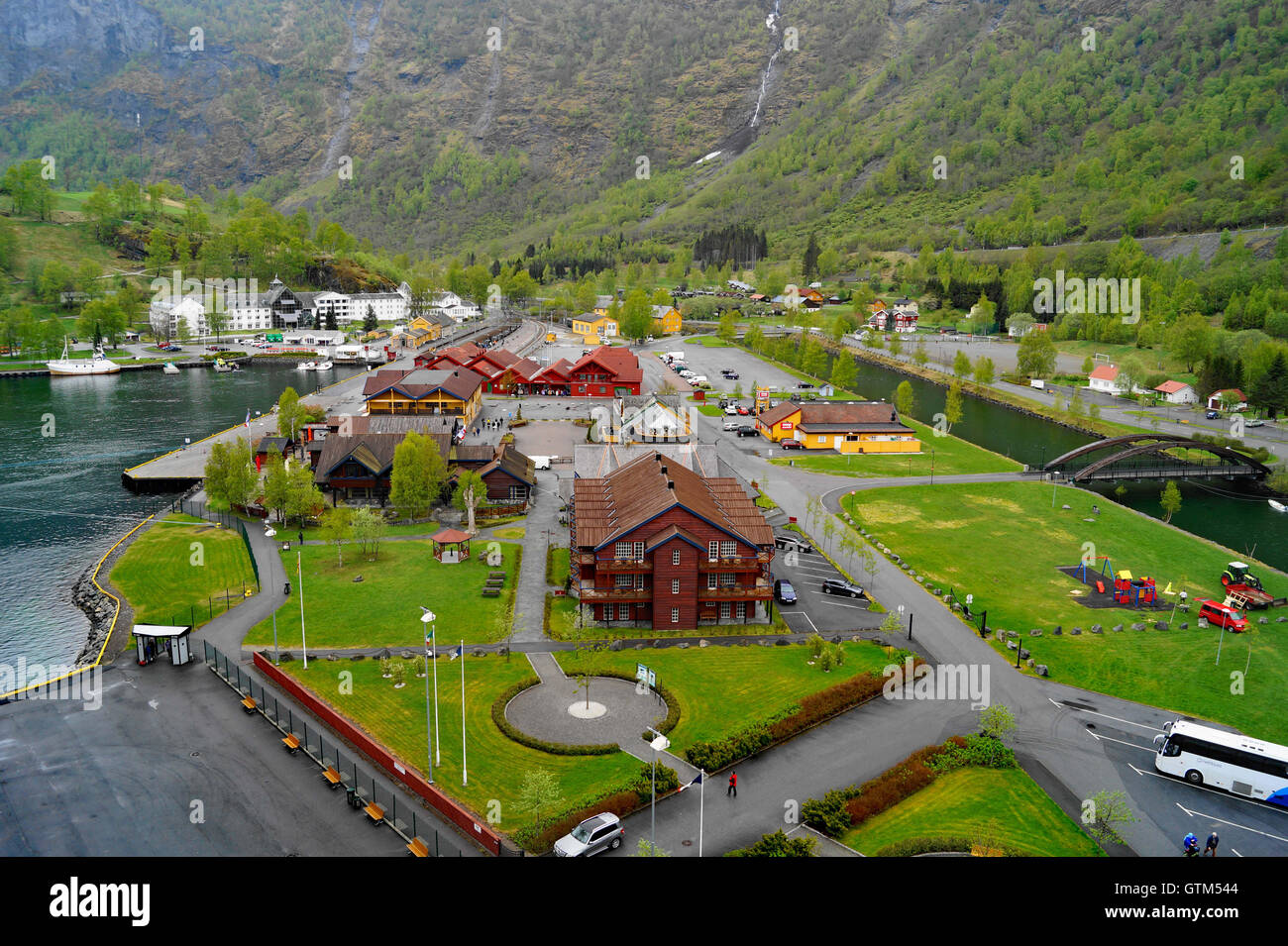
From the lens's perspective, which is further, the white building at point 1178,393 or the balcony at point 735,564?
the white building at point 1178,393

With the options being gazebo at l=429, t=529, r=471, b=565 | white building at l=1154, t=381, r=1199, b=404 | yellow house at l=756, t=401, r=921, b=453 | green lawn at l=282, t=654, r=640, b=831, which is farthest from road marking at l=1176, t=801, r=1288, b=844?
white building at l=1154, t=381, r=1199, b=404

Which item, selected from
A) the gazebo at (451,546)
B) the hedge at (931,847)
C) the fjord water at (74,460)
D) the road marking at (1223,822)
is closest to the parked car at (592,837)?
the hedge at (931,847)

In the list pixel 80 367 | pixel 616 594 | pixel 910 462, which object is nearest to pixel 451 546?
pixel 616 594

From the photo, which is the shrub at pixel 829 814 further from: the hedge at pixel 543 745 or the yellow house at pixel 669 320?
the yellow house at pixel 669 320

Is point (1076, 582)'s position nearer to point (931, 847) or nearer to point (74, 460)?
point (931, 847)

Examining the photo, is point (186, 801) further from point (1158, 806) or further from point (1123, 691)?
point (1123, 691)

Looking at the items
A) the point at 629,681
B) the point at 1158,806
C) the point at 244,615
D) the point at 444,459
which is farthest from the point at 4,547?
the point at 1158,806
